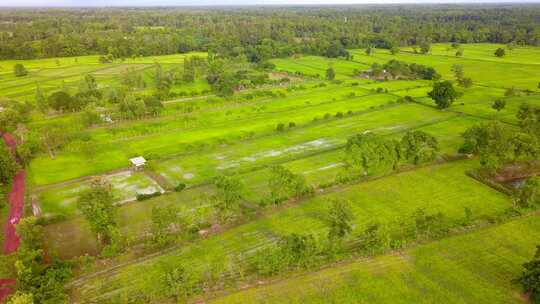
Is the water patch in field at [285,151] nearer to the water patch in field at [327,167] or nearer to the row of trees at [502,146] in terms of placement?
the water patch in field at [327,167]

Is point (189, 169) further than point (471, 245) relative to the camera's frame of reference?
Yes

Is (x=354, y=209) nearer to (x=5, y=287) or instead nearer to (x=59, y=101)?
(x=5, y=287)

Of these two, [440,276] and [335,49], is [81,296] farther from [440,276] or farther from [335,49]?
[335,49]

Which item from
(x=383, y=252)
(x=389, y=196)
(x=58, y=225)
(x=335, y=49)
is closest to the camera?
(x=383, y=252)

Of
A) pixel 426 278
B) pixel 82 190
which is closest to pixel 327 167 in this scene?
pixel 426 278

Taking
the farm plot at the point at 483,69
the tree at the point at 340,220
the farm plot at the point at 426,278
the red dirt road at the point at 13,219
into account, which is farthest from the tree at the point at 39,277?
the farm plot at the point at 483,69

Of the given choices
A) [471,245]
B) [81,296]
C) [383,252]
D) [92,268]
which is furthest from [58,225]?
[471,245]
